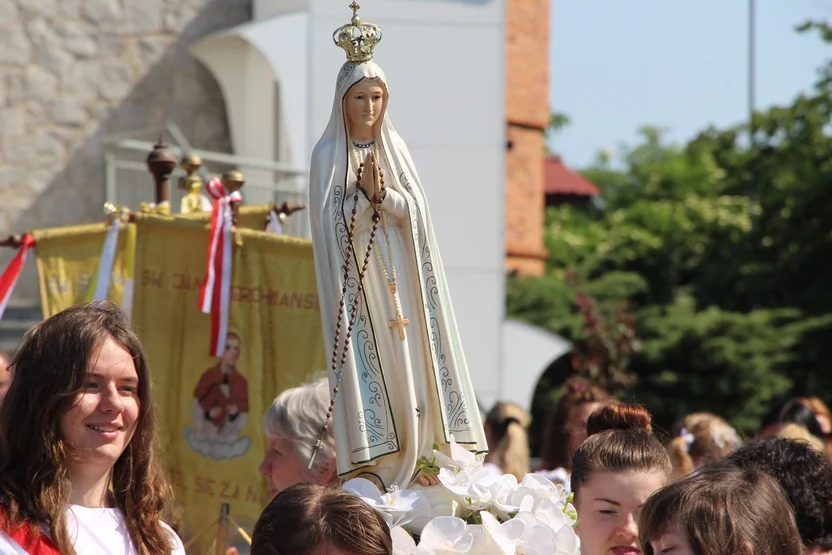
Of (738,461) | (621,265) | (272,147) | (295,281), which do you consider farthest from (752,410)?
(738,461)

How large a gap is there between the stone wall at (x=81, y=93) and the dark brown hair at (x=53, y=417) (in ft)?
28.9

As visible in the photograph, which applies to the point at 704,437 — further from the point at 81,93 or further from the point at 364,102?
the point at 81,93

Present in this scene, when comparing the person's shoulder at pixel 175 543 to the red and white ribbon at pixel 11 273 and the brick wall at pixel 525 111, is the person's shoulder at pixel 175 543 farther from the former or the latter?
the brick wall at pixel 525 111

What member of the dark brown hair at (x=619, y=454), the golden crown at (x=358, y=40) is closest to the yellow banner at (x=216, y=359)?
the golden crown at (x=358, y=40)

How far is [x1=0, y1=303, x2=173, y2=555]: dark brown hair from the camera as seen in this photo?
9.91 feet

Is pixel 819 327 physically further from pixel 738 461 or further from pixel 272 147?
pixel 738 461

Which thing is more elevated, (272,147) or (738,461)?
(272,147)

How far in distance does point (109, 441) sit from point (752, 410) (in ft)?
55.0

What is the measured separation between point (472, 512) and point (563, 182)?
27.6 meters

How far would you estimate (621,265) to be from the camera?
25828 millimetres

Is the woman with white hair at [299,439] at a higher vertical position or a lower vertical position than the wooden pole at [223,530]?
higher

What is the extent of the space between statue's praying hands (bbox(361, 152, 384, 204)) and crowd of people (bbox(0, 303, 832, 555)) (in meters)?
0.74

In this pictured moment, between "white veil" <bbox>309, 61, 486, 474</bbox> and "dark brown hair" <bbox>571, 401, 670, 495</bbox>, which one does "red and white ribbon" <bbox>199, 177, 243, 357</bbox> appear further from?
"dark brown hair" <bbox>571, 401, 670, 495</bbox>

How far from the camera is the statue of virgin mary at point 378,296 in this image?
3.59 metres
